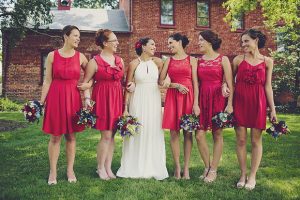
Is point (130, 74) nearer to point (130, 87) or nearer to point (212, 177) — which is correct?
point (130, 87)

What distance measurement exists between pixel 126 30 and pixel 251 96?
14.9 m

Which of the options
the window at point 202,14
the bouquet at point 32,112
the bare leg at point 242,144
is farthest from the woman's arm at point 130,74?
the window at point 202,14

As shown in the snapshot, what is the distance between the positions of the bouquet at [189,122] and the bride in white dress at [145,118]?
1.90 feet

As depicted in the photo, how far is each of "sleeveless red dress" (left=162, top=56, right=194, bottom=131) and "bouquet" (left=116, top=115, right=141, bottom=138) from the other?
1.53ft

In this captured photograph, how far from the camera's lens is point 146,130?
5.82 meters

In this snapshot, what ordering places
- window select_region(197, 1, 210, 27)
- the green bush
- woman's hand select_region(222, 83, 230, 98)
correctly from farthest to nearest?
window select_region(197, 1, 210, 27), the green bush, woman's hand select_region(222, 83, 230, 98)

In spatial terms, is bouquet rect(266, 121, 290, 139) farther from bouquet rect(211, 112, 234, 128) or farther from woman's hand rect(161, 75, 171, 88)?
woman's hand rect(161, 75, 171, 88)

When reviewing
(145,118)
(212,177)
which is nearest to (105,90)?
(145,118)

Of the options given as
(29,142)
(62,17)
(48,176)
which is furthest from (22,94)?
(48,176)

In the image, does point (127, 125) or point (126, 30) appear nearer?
point (127, 125)

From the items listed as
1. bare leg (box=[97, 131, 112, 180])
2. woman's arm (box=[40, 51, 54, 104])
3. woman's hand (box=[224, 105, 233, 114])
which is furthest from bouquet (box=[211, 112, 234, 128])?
woman's arm (box=[40, 51, 54, 104])

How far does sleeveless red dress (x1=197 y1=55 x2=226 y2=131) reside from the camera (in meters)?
5.36

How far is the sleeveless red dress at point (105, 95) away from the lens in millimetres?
5430

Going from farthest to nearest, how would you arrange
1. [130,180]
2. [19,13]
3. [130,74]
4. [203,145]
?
[19,13], [130,74], [203,145], [130,180]
